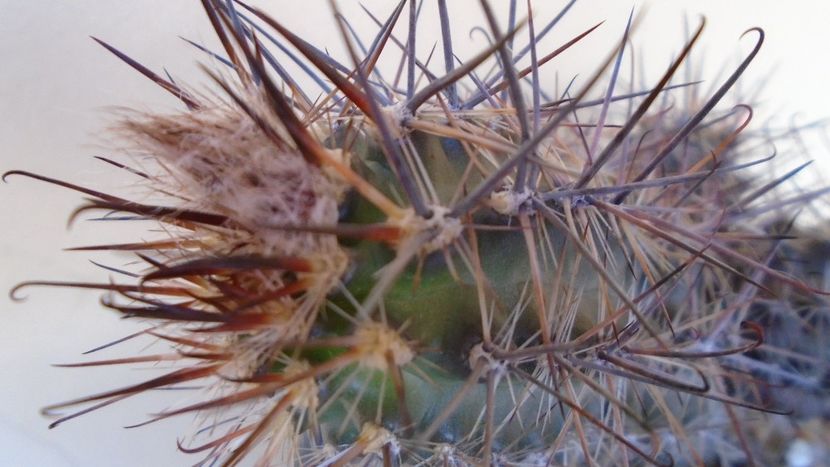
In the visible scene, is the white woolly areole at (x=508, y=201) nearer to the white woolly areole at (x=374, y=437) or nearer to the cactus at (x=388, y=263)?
the cactus at (x=388, y=263)

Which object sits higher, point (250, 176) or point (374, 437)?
point (250, 176)

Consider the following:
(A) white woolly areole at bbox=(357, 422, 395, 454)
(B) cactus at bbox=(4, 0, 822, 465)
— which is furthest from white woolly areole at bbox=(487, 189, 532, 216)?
(A) white woolly areole at bbox=(357, 422, 395, 454)

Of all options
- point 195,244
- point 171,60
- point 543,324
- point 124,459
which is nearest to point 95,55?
point 171,60

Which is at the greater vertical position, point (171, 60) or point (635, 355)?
point (171, 60)

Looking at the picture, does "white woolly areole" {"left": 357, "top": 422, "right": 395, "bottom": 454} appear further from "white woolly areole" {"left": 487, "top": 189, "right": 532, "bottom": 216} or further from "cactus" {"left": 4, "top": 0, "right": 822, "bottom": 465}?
"white woolly areole" {"left": 487, "top": 189, "right": 532, "bottom": 216}

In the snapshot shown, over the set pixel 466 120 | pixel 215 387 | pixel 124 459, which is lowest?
pixel 124 459

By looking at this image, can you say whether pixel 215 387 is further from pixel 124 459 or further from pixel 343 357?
pixel 124 459

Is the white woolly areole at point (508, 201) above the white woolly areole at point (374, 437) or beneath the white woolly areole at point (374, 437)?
above

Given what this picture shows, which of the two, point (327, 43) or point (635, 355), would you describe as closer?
point (635, 355)

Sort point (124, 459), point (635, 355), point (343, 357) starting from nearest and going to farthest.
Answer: point (343, 357) < point (635, 355) < point (124, 459)

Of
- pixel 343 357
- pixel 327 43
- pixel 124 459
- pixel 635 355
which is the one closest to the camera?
pixel 343 357

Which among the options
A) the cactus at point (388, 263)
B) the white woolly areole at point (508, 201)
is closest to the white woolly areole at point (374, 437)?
the cactus at point (388, 263)
